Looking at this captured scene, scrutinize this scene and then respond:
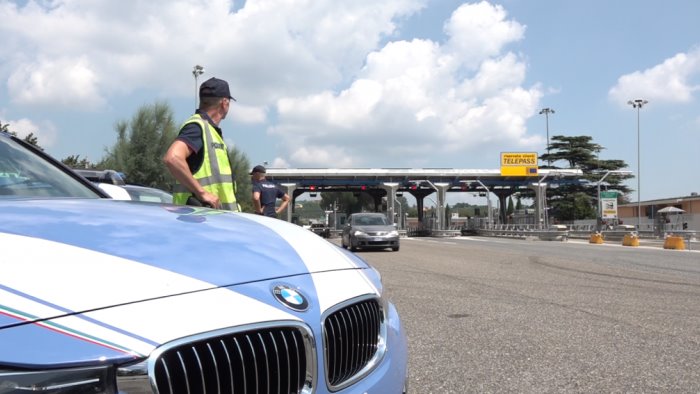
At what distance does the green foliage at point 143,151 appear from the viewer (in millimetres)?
34062

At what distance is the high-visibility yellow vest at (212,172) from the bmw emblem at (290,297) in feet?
7.03

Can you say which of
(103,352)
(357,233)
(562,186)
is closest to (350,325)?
(103,352)

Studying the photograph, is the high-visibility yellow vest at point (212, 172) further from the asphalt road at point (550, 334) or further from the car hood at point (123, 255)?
the asphalt road at point (550, 334)

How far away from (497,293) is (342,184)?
189ft

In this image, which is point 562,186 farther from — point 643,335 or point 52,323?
point 52,323

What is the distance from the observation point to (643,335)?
5.18 meters

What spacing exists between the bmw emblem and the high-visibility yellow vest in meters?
2.14

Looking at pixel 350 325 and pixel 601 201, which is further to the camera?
pixel 601 201

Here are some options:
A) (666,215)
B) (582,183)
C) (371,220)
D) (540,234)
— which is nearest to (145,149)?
Result: (371,220)

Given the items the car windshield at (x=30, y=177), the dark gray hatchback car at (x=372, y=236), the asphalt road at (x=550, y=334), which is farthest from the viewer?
the dark gray hatchback car at (x=372, y=236)

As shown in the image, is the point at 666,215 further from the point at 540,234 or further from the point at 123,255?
the point at 123,255

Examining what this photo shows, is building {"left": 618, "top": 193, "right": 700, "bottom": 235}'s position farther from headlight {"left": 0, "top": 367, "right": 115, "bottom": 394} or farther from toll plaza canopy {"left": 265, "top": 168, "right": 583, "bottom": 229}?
headlight {"left": 0, "top": 367, "right": 115, "bottom": 394}

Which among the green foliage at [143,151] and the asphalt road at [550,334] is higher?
the green foliage at [143,151]

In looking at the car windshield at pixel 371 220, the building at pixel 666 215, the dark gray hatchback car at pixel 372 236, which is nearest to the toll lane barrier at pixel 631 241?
the building at pixel 666 215
